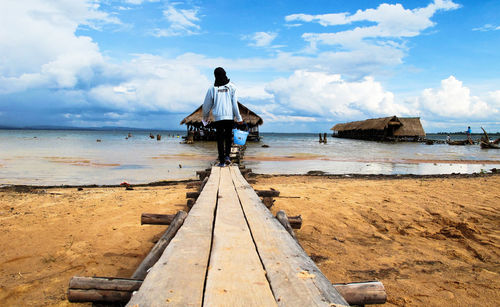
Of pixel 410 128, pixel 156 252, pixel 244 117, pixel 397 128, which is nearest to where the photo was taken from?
pixel 156 252

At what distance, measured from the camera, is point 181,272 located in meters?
1.48

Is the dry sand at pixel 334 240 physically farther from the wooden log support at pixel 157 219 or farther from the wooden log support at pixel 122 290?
the wooden log support at pixel 122 290

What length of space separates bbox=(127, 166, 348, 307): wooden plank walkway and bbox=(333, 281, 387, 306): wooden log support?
6.5 inches

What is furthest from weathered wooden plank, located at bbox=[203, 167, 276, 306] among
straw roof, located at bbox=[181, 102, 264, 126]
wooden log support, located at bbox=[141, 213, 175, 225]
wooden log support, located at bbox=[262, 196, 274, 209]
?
straw roof, located at bbox=[181, 102, 264, 126]

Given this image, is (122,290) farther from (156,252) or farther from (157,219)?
(157,219)

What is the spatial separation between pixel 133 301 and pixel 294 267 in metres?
0.78

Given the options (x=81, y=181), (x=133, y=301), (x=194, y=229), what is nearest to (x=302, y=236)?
(x=194, y=229)

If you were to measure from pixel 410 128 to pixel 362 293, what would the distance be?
4221cm

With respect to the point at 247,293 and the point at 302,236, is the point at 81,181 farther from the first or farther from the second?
the point at 247,293

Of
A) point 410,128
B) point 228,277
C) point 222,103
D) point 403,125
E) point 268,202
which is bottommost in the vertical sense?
point 268,202

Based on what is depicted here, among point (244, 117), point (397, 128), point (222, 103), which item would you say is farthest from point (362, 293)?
point (397, 128)

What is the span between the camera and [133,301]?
1194 mm

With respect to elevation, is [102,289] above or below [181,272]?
below

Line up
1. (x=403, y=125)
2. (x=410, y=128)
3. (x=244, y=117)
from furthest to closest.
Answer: (x=403, y=125) < (x=410, y=128) < (x=244, y=117)
